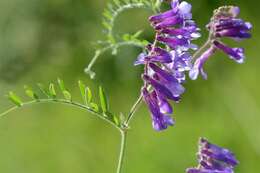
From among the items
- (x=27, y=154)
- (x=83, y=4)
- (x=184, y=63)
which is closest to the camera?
(x=184, y=63)

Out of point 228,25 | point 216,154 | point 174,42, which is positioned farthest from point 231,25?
point 216,154

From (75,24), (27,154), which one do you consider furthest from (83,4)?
(27,154)

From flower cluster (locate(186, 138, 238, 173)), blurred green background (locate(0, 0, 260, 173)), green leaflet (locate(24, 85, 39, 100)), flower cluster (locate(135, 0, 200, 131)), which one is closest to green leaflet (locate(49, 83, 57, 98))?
green leaflet (locate(24, 85, 39, 100))

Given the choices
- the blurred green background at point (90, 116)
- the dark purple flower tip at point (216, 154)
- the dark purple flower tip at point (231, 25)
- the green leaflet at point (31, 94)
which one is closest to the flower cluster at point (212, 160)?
the dark purple flower tip at point (216, 154)

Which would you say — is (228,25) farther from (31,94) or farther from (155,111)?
(31,94)

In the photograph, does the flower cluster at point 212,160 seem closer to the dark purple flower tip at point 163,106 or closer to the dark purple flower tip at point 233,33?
the dark purple flower tip at point 163,106

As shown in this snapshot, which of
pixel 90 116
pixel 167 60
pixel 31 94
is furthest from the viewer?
pixel 90 116

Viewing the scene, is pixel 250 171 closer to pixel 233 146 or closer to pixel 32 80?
pixel 233 146
